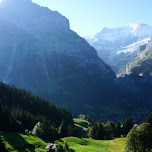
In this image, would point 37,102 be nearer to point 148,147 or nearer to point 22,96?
point 22,96

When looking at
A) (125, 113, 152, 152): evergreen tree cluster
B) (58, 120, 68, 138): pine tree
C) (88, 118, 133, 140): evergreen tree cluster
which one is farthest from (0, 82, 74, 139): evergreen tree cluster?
(125, 113, 152, 152): evergreen tree cluster

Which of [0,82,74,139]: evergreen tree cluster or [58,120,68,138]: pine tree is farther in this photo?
[0,82,74,139]: evergreen tree cluster

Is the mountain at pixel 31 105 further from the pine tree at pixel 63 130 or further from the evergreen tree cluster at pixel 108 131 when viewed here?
the evergreen tree cluster at pixel 108 131

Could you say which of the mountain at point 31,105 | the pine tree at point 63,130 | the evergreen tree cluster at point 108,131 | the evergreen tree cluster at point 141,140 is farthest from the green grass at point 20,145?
the mountain at point 31,105

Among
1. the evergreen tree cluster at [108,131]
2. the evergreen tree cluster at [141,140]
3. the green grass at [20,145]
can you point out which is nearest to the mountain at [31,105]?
the evergreen tree cluster at [108,131]

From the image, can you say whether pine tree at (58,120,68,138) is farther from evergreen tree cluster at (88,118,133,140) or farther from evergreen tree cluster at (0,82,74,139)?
evergreen tree cluster at (88,118,133,140)

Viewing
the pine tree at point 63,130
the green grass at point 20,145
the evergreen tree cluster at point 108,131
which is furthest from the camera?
the pine tree at point 63,130

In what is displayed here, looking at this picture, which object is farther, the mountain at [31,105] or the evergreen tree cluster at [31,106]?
the mountain at [31,105]

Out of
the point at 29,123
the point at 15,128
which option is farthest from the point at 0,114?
the point at 29,123

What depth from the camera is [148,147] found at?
4197 cm

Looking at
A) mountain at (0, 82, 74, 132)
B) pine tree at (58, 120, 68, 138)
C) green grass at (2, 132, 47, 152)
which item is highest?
mountain at (0, 82, 74, 132)

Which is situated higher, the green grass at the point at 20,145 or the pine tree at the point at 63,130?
the green grass at the point at 20,145

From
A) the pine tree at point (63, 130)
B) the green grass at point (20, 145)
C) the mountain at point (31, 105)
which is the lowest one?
the pine tree at point (63, 130)

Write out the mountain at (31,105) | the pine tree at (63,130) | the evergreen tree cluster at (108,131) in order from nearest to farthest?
the evergreen tree cluster at (108,131) < the pine tree at (63,130) < the mountain at (31,105)
